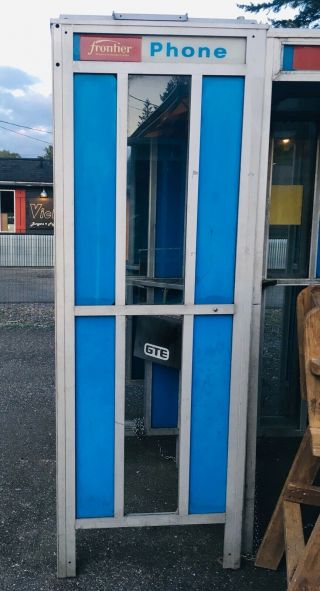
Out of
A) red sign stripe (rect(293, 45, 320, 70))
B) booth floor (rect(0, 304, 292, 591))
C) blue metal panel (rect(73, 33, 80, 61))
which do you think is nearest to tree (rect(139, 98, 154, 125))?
blue metal panel (rect(73, 33, 80, 61))

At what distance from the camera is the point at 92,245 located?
2.20 metres

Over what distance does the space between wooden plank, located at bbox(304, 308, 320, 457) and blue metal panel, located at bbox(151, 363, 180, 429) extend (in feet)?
7.70

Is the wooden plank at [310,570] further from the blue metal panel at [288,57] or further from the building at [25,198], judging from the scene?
the building at [25,198]

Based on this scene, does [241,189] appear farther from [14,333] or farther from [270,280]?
[14,333]

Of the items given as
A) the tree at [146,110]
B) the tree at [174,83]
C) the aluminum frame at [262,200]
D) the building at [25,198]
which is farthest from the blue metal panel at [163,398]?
the building at [25,198]

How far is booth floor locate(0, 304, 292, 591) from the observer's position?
2355mm

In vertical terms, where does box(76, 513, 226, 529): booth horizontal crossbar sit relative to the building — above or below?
below

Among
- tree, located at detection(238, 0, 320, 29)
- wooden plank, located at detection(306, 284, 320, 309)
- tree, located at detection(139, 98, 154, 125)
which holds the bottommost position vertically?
wooden plank, located at detection(306, 284, 320, 309)

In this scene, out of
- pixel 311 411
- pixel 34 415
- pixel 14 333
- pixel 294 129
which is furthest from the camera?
pixel 14 333

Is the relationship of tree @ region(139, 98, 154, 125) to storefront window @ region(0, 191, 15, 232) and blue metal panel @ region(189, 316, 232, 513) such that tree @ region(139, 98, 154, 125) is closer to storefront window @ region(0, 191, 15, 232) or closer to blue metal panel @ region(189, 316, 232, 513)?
blue metal panel @ region(189, 316, 232, 513)

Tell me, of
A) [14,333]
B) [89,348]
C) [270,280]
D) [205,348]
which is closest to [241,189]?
[205,348]

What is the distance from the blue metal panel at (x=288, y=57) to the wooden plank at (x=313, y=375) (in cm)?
129

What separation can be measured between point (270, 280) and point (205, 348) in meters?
1.29

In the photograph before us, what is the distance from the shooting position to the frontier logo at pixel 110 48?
2.08 m
